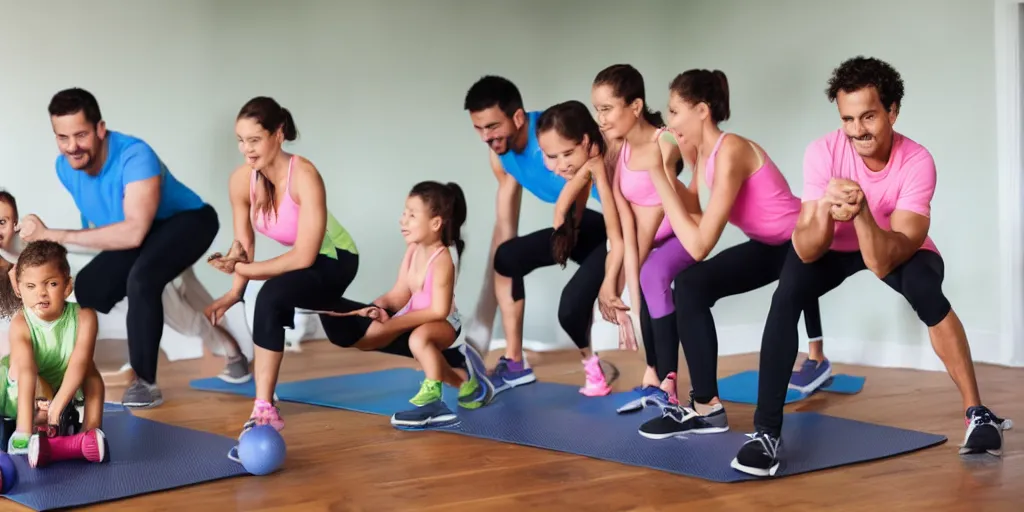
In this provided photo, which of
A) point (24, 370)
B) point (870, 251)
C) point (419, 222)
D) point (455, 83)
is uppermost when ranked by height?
point (455, 83)

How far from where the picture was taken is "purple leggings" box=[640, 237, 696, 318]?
3.36 metres

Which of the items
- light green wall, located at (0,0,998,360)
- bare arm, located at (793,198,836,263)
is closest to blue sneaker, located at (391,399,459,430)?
bare arm, located at (793,198,836,263)

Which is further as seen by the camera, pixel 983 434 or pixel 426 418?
pixel 426 418

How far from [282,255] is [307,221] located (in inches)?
5.4

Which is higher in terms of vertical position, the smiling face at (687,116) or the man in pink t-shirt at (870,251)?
the smiling face at (687,116)

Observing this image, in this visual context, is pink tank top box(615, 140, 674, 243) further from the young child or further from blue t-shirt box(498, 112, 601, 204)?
the young child

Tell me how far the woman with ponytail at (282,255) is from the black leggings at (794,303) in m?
1.39

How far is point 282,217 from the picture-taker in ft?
11.7

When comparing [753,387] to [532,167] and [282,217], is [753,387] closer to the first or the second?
[532,167]

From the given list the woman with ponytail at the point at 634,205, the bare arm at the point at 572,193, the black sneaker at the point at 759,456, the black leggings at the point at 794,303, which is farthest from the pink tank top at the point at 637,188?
the black sneaker at the point at 759,456

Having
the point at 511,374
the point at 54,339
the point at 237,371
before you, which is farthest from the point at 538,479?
the point at 237,371

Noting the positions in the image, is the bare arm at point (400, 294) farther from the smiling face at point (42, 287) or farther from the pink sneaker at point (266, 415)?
the smiling face at point (42, 287)

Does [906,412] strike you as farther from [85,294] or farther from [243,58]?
[243,58]

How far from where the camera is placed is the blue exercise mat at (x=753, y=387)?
375 cm
